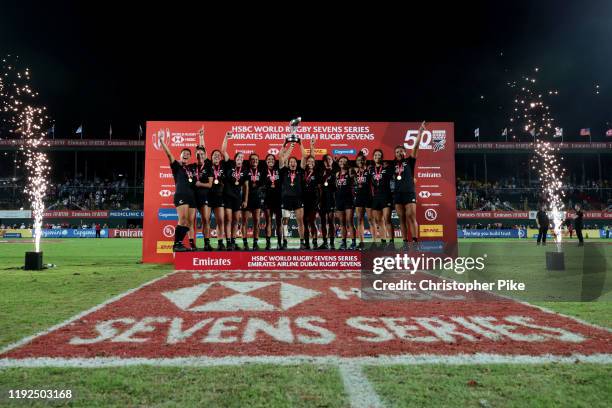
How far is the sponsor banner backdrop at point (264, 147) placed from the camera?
14.3m

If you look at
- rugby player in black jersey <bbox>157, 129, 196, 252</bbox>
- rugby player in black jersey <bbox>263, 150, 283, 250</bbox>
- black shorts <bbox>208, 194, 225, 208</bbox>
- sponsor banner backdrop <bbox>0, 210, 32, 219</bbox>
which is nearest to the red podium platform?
rugby player in black jersey <bbox>157, 129, 196, 252</bbox>

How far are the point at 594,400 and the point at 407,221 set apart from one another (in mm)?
8937

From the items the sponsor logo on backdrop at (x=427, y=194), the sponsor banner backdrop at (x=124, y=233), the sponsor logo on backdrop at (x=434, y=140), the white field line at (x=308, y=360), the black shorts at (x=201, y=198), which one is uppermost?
the sponsor logo on backdrop at (x=434, y=140)

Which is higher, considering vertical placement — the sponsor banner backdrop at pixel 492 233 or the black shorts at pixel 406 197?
the black shorts at pixel 406 197

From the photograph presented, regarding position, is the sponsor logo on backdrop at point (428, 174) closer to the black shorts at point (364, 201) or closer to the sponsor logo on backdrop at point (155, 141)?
the black shorts at point (364, 201)

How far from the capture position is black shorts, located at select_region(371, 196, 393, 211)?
11.6 metres

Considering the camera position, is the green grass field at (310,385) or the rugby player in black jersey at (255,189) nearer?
the green grass field at (310,385)

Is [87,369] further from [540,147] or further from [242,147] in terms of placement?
[540,147]

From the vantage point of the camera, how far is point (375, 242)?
1204 cm

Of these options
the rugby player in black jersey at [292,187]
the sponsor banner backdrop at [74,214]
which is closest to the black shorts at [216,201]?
the rugby player in black jersey at [292,187]

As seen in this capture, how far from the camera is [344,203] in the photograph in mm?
11805

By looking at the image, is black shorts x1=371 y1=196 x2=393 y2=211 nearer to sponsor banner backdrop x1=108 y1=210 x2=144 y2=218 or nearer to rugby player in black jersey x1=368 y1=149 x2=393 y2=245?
rugby player in black jersey x1=368 y1=149 x2=393 y2=245

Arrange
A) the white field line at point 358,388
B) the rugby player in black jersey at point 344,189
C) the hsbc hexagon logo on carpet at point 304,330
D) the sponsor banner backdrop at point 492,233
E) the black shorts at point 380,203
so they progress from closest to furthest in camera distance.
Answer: the white field line at point 358,388 < the hsbc hexagon logo on carpet at point 304,330 < the black shorts at point 380,203 < the rugby player in black jersey at point 344,189 < the sponsor banner backdrop at point 492,233

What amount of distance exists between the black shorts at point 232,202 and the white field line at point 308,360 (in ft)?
27.0
